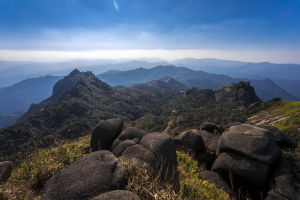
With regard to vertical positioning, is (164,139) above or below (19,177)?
above

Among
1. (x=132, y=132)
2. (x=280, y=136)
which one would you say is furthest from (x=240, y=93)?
(x=132, y=132)

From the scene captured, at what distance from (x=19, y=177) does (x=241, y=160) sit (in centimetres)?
1442

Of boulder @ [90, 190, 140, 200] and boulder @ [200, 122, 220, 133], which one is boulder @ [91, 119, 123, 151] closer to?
boulder @ [90, 190, 140, 200]

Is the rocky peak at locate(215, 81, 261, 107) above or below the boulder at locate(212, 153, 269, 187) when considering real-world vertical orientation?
below

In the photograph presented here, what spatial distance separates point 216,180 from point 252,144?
4.24 m

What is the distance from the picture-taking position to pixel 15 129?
5399 inches

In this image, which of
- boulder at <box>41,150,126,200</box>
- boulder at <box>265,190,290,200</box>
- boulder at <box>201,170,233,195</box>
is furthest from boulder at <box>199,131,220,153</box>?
boulder at <box>41,150,126,200</box>

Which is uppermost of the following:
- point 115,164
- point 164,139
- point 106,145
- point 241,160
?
point 115,164

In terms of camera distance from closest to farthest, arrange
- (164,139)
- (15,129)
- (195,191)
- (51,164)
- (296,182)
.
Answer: (51,164)
(195,191)
(164,139)
(296,182)
(15,129)

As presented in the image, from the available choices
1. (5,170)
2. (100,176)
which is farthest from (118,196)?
(5,170)

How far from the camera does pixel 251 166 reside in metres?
11.8

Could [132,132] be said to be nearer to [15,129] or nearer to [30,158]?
[30,158]

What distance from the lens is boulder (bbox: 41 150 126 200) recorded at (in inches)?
187

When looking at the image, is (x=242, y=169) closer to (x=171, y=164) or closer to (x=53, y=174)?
(x=171, y=164)
